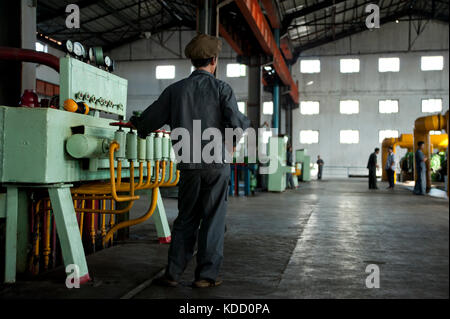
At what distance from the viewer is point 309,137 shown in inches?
947

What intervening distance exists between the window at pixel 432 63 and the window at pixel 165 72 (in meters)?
13.7

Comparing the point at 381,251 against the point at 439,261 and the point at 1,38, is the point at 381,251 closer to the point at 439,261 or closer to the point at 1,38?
the point at 439,261

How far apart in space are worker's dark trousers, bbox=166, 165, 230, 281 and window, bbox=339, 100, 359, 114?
72.7ft

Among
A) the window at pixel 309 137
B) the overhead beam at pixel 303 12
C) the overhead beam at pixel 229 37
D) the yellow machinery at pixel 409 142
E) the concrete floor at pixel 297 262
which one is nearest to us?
the concrete floor at pixel 297 262

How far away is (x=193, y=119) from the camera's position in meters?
2.69

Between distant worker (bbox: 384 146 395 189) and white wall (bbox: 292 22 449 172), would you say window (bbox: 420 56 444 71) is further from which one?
distant worker (bbox: 384 146 395 189)

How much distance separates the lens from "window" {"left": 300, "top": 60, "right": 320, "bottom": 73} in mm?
24281

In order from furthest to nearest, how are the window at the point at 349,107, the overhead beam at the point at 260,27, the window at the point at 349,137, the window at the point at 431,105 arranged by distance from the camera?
the window at the point at 349,107
the window at the point at 349,137
the window at the point at 431,105
the overhead beam at the point at 260,27

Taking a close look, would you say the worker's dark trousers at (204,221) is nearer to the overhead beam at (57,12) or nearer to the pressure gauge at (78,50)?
the pressure gauge at (78,50)

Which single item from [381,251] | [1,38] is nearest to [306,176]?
[381,251]

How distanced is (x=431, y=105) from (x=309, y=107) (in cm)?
637

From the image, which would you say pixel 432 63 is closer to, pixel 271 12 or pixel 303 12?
pixel 303 12

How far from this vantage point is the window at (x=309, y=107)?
2409 cm

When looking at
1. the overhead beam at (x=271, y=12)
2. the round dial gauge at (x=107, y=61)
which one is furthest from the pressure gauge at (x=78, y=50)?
the overhead beam at (x=271, y=12)
